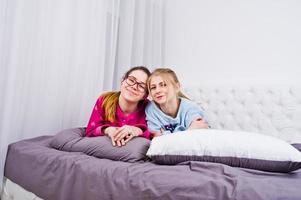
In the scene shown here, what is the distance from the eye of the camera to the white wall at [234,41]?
1.92 m

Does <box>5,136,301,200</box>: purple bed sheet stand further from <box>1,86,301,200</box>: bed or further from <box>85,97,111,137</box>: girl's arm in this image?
<box>85,97,111,137</box>: girl's arm

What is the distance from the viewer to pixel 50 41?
5.06ft

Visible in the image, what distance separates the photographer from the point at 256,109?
6.19ft

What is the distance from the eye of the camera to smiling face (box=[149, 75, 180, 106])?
57.5 inches

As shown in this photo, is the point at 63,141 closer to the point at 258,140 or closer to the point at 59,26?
the point at 59,26

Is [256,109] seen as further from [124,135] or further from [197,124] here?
[124,135]

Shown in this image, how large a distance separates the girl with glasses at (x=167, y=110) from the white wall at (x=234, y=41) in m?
0.78

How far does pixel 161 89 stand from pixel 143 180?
759 mm

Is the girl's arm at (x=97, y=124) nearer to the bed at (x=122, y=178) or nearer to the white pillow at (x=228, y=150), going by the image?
the bed at (x=122, y=178)

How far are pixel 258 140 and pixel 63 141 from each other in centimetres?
91

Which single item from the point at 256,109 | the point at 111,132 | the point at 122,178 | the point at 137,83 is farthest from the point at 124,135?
the point at 256,109

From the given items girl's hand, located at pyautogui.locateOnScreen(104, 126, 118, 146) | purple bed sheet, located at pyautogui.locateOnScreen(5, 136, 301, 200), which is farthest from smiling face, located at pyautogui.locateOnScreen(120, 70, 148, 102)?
purple bed sheet, located at pyautogui.locateOnScreen(5, 136, 301, 200)

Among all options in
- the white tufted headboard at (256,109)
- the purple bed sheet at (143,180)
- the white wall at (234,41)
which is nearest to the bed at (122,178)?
the purple bed sheet at (143,180)

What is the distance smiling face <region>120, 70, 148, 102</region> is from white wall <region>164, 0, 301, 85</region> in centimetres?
95
